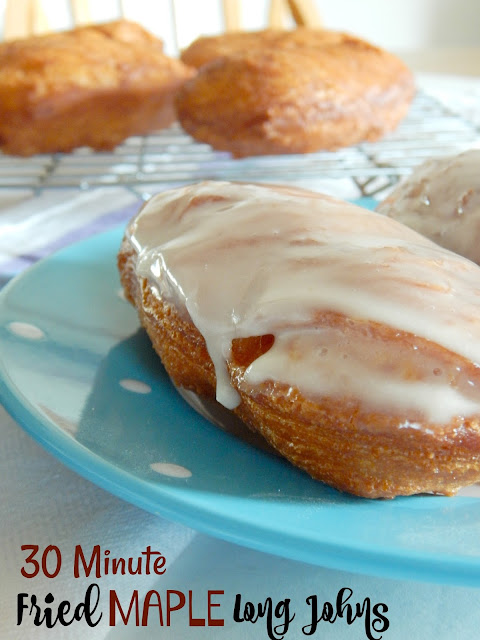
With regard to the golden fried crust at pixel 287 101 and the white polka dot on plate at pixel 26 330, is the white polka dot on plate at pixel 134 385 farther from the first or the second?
the golden fried crust at pixel 287 101

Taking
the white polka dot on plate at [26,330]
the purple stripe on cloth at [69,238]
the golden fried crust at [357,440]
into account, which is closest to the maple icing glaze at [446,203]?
the golden fried crust at [357,440]

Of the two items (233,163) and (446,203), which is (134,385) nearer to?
(446,203)

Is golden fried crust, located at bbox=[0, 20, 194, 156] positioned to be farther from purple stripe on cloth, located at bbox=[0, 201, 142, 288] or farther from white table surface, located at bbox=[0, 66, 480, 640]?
white table surface, located at bbox=[0, 66, 480, 640]

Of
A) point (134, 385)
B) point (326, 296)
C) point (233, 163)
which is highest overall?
point (326, 296)

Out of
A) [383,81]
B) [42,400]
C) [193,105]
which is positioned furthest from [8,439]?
[383,81]

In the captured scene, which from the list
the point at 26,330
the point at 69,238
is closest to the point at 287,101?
the point at 69,238
